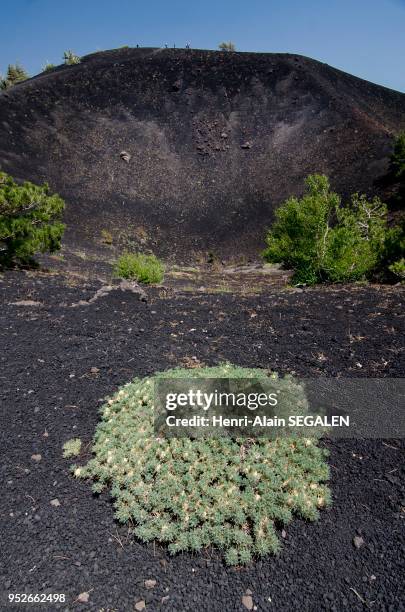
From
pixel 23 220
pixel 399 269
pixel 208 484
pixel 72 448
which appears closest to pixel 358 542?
pixel 208 484

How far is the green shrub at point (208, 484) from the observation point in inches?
94.1

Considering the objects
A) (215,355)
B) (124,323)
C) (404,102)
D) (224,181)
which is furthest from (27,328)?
(404,102)

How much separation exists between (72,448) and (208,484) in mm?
1056

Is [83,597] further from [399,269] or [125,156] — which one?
[125,156]

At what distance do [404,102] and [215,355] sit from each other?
28832 mm

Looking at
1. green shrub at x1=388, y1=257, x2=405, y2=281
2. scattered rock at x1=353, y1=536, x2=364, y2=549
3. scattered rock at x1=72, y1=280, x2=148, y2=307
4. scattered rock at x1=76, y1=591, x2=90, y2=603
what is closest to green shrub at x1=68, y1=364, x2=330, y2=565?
scattered rock at x1=353, y1=536, x2=364, y2=549

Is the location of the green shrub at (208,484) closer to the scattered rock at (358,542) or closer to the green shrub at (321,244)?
the scattered rock at (358,542)

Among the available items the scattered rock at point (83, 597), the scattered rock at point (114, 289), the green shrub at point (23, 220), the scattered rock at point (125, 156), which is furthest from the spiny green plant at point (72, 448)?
the scattered rock at point (125, 156)

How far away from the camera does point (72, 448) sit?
300cm

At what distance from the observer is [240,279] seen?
13070mm

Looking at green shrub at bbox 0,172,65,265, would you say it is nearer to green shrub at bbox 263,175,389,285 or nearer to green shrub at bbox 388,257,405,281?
green shrub at bbox 263,175,389,285

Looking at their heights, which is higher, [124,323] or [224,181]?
[224,181]

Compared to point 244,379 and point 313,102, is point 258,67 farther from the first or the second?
point 244,379

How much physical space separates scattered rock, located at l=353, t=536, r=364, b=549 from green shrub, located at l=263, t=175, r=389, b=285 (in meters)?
5.51
